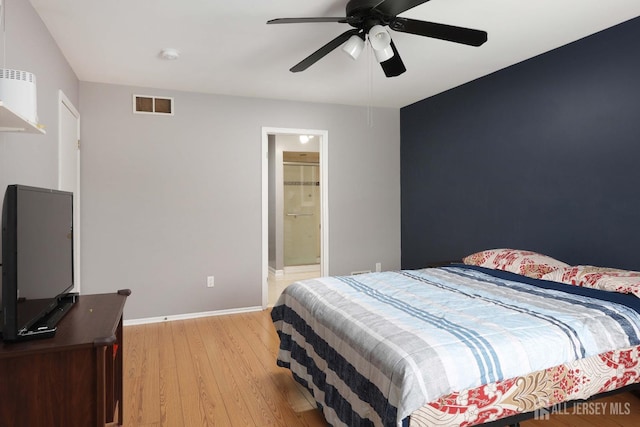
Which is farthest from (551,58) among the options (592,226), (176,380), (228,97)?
(176,380)

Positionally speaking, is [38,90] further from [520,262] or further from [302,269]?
[302,269]

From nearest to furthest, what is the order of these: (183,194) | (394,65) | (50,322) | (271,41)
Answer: (50,322), (394,65), (271,41), (183,194)

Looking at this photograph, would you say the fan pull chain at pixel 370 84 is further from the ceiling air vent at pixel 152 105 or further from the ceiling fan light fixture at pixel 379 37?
the ceiling air vent at pixel 152 105

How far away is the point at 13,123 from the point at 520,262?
125 inches

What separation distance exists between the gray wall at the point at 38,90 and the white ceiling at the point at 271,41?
11 centimetres

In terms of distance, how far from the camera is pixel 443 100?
4.46 metres

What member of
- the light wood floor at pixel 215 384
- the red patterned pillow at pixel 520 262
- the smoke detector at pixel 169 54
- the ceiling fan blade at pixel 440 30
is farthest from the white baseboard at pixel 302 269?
the ceiling fan blade at pixel 440 30

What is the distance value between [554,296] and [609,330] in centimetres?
42

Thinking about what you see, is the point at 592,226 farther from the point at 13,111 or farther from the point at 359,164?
the point at 13,111

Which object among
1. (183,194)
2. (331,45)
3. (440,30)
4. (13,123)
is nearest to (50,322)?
(13,123)

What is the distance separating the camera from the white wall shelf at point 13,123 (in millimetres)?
1412

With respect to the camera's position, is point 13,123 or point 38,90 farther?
point 38,90

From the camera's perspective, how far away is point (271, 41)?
9.80 feet

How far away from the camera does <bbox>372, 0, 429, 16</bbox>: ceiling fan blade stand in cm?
200
